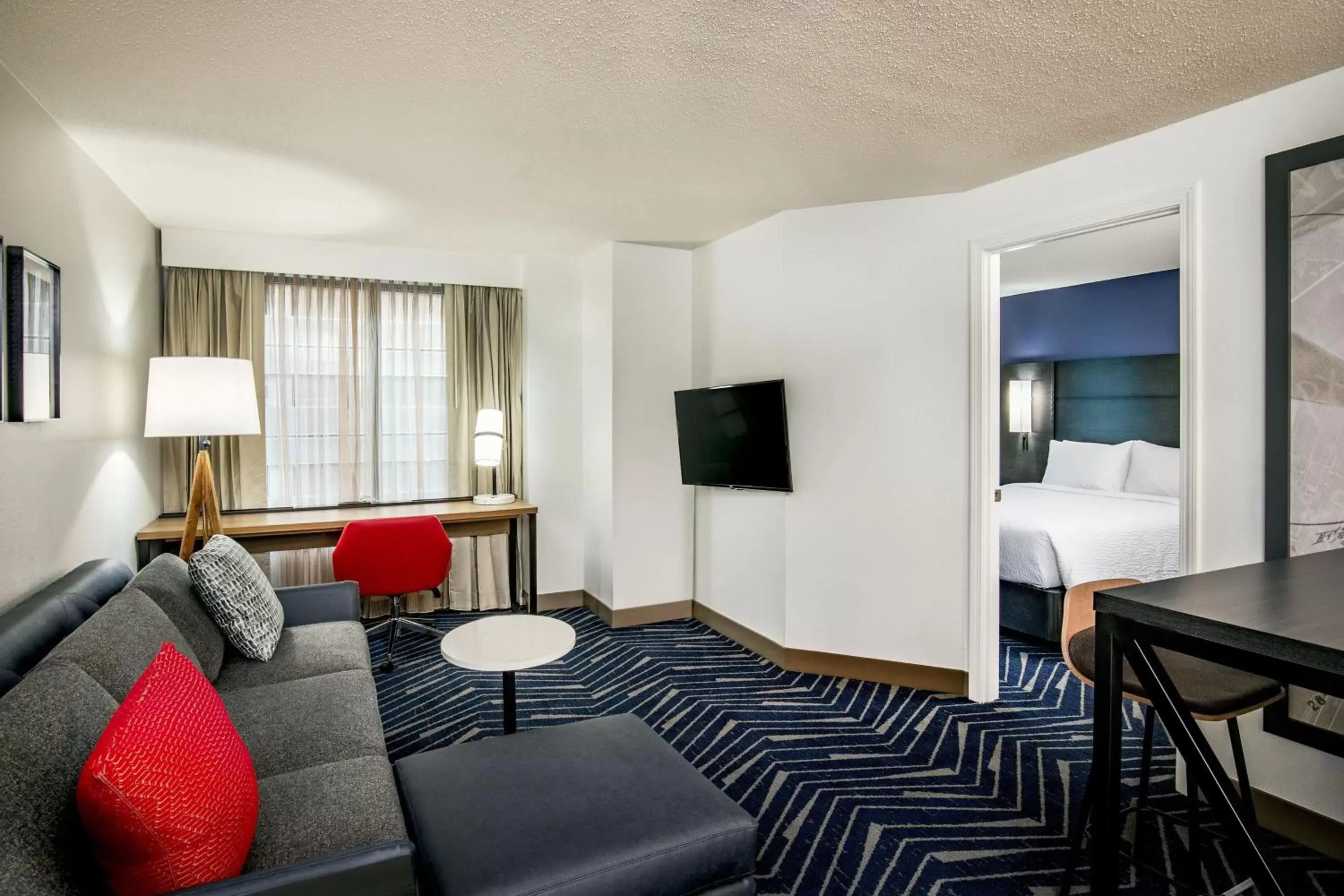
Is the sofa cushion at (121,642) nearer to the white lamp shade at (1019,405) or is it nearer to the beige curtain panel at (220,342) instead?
the beige curtain panel at (220,342)

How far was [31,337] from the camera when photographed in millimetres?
2250

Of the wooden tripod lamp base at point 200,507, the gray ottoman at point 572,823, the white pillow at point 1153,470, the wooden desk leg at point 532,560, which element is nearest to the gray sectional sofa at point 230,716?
the gray ottoman at point 572,823

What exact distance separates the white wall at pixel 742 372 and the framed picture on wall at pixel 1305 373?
1991 mm

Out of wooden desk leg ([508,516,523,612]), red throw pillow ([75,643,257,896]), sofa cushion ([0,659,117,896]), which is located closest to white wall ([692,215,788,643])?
wooden desk leg ([508,516,523,612])

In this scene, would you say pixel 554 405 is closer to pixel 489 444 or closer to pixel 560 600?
pixel 489 444

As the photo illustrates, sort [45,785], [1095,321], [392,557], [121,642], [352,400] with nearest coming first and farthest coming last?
[45,785] < [121,642] < [392,557] < [352,400] < [1095,321]

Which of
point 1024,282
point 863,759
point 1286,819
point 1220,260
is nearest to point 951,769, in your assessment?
point 863,759

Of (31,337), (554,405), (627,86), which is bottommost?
(554,405)

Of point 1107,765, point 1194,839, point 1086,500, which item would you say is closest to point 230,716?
point 1107,765

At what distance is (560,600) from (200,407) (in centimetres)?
246

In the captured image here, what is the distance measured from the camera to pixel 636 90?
2.29 meters

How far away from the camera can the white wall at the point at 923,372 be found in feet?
7.72

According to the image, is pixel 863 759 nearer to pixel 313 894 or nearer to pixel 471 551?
pixel 313 894

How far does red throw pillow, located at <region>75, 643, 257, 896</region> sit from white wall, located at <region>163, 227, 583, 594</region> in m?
3.33
